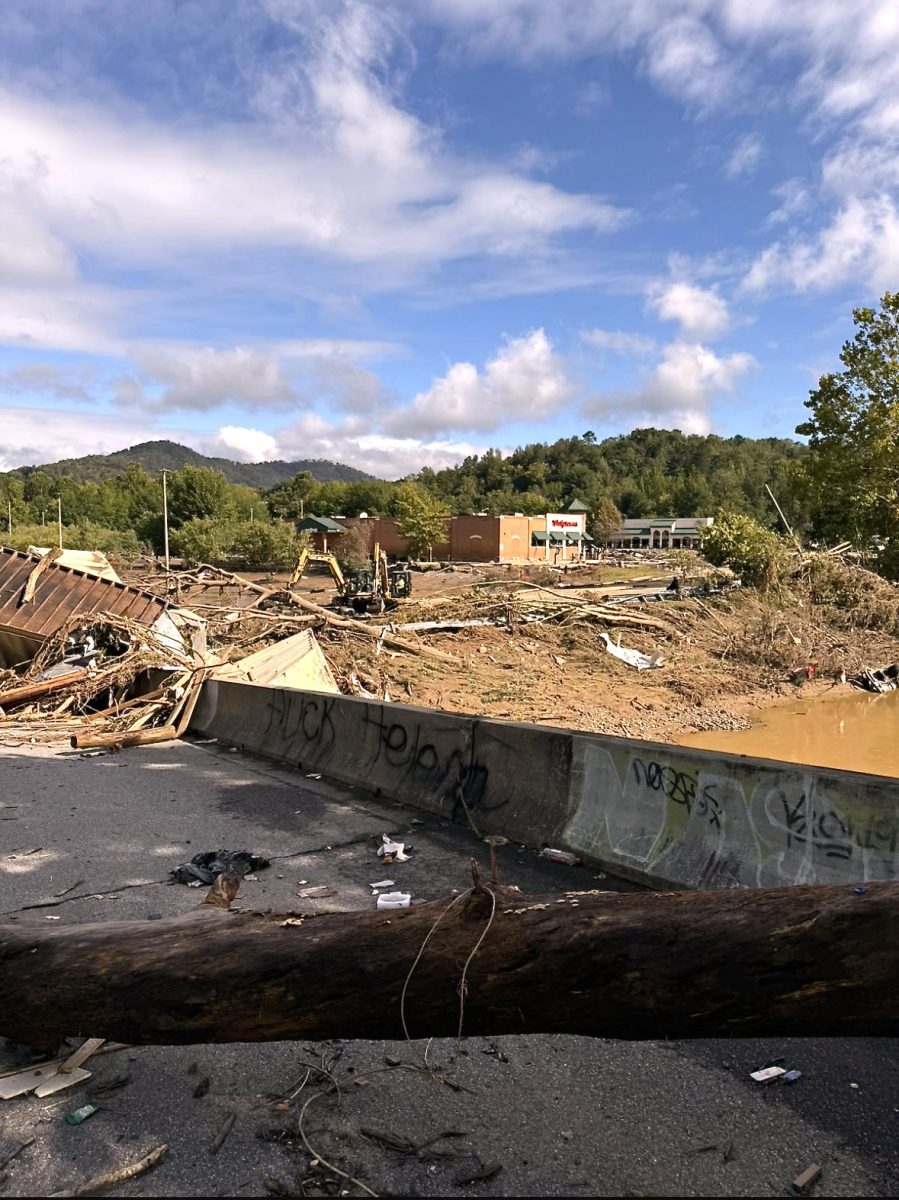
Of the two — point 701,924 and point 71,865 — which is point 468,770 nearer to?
point 71,865

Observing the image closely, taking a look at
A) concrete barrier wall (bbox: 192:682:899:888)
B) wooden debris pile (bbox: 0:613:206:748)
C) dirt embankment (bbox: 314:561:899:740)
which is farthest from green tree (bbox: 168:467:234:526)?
concrete barrier wall (bbox: 192:682:899:888)

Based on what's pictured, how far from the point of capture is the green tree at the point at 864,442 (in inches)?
926

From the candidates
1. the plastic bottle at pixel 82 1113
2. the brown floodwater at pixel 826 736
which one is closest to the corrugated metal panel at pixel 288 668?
the brown floodwater at pixel 826 736

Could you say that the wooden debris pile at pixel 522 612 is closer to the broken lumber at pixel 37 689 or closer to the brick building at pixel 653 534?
the broken lumber at pixel 37 689

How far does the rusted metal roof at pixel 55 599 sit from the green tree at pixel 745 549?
18.8 m

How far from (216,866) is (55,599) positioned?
1152cm

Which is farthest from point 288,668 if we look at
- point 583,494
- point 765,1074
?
point 583,494

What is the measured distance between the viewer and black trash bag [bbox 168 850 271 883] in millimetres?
5953

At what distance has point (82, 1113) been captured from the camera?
3.22 metres

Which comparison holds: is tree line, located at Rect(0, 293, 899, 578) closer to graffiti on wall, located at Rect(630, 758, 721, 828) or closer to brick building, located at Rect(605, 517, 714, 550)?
brick building, located at Rect(605, 517, 714, 550)

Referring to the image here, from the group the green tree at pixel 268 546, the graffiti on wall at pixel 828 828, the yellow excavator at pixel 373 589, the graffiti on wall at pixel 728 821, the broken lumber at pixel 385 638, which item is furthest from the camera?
the green tree at pixel 268 546

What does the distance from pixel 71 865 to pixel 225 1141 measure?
→ 12.6 ft

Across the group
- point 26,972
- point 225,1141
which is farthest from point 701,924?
point 26,972

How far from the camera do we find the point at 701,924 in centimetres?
287
